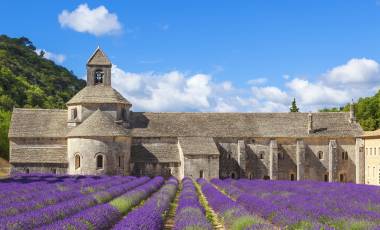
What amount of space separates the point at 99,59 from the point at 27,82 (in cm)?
5963

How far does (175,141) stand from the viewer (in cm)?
4681

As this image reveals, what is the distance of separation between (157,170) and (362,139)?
18.6 m

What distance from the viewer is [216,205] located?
65.3ft

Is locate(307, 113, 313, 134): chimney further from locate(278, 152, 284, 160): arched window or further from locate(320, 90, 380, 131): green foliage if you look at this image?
locate(320, 90, 380, 131): green foliage

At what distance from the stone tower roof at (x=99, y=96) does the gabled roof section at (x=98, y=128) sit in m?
2.28

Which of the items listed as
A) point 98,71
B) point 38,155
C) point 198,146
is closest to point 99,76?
point 98,71

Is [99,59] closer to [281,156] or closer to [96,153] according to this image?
[96,153]

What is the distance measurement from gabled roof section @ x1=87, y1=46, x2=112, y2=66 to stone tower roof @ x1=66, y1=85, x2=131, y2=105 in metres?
2.29

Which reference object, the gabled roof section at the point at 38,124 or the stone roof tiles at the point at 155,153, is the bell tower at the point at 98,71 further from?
the stone roof tiles at the point at 155,153

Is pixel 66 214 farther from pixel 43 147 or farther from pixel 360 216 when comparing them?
pixel 43 147

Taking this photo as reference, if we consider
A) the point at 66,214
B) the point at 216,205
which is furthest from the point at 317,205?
the point at 66,214

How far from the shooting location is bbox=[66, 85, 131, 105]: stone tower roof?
46.0 metres

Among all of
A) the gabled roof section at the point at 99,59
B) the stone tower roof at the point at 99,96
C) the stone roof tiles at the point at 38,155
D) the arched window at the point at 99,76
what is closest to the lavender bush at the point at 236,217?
the stone roof tiles at the point at 38,155

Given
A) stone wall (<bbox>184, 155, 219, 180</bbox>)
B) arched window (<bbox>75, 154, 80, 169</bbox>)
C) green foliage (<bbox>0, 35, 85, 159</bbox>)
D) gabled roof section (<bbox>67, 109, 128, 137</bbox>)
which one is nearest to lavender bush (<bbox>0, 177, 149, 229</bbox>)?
gabled roof section (<bbox>67, 109, 128, 137</bbox>)
